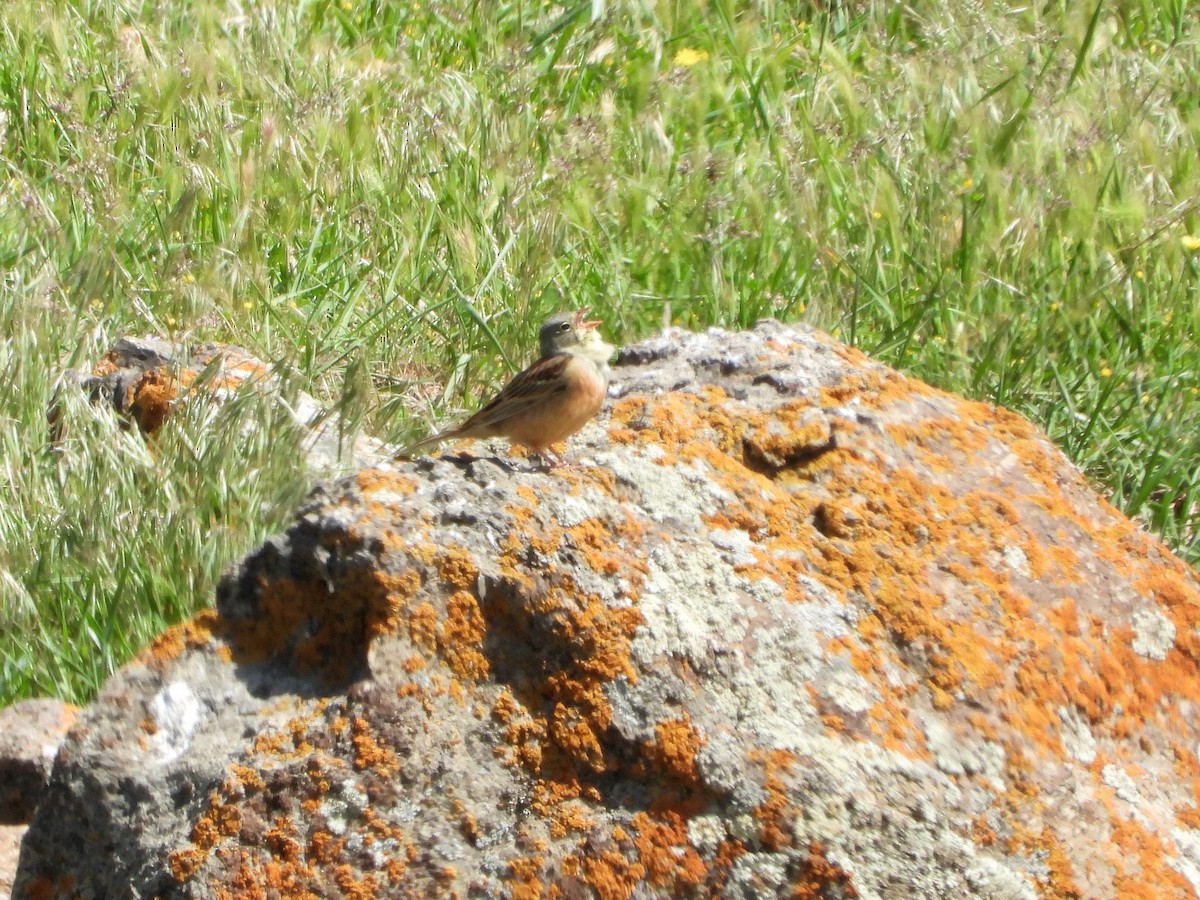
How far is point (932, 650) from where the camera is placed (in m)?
2.91

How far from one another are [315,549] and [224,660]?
266mm

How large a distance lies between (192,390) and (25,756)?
1.35 metres

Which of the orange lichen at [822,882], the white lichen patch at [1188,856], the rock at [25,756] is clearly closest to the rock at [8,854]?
the rock at [25,756]

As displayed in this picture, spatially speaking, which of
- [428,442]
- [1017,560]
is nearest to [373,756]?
[1017,560]

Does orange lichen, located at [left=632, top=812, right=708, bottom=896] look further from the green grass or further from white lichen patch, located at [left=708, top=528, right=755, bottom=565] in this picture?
the green grass

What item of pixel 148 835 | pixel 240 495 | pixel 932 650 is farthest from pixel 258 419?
pixel 932 650

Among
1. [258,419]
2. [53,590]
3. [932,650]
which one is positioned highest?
[932,650]

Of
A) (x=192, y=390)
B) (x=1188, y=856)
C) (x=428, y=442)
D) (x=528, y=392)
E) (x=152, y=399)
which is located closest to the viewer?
(x=1188, y=856)

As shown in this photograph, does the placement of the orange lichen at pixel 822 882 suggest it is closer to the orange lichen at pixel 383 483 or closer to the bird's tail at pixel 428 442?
the orange lichen at pixel 383 483

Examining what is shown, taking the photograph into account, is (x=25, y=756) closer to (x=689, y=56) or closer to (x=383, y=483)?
(x=383, y=483)

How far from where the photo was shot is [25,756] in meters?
3.47

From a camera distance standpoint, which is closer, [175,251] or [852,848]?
[852,848]

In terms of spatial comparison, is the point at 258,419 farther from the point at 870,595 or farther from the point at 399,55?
the point at 399,55

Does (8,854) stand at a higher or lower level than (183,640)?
lower
